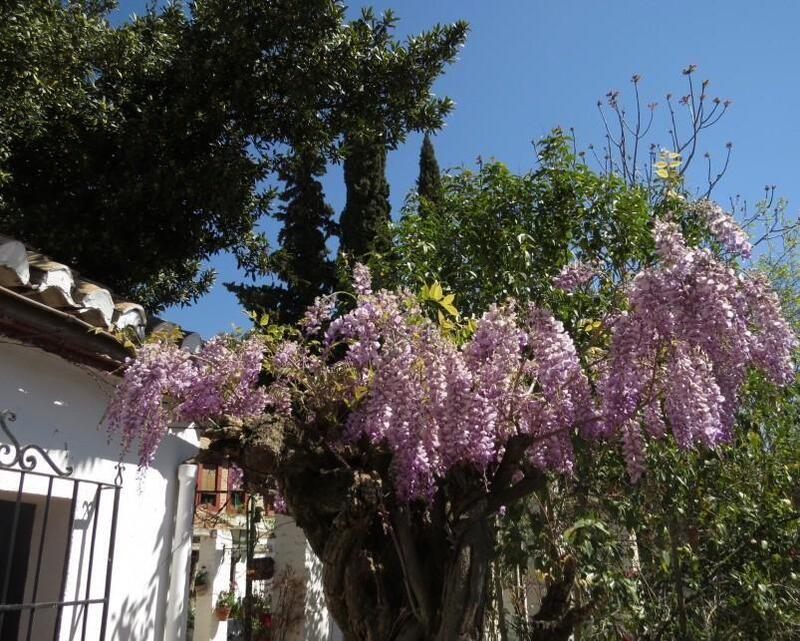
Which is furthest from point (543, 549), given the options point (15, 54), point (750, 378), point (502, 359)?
point (15, 54)

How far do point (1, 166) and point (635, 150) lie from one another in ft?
17.8

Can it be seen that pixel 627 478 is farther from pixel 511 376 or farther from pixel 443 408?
pixel 443 408

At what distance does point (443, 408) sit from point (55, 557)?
6.56 ft

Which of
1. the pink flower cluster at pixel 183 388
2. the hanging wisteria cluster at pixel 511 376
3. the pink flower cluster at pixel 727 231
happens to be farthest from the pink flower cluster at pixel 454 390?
the pink flower cluster at pixel 727 231

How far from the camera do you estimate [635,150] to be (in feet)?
21.2

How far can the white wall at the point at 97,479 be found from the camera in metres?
2.94

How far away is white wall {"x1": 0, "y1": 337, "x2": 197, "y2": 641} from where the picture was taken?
2941 millimetres

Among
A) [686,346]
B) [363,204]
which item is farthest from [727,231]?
[363,204]

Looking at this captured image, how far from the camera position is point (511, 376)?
2707mm

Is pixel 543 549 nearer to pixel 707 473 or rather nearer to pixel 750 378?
pixel 707 473

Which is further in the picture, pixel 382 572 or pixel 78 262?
pixel 78 262

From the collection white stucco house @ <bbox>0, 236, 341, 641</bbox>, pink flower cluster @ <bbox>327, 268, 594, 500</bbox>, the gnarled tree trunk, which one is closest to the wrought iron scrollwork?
white stucco house @ <bbox>0, 236, 341, 641</bbox>

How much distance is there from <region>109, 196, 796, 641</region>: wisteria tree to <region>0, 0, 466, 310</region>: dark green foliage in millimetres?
2901

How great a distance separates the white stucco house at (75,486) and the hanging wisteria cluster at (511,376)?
41cm
